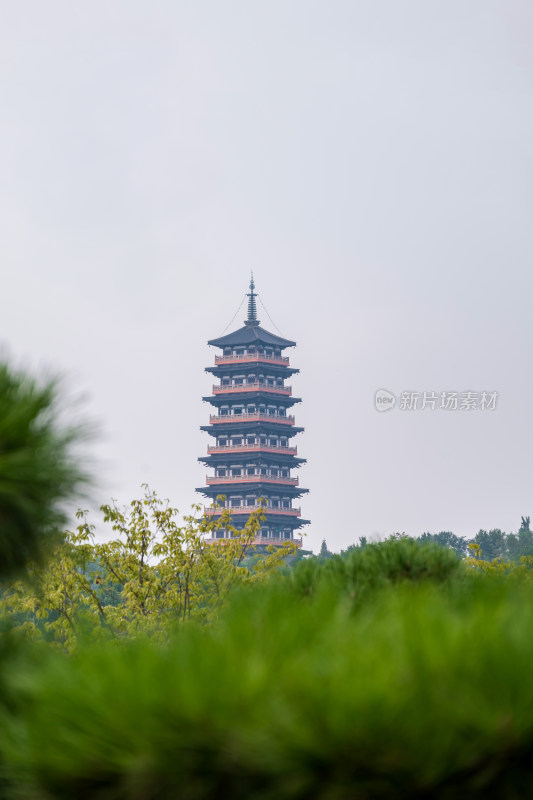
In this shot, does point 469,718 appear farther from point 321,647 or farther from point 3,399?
point 3,399

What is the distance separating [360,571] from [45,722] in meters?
1.30

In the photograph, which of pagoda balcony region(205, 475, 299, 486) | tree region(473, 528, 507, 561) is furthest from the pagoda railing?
tree region(473, 528, 507, 561)

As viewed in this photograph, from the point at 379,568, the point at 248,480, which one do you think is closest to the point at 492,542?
the point at 248,480

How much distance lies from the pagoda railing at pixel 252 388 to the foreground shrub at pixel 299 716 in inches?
2453

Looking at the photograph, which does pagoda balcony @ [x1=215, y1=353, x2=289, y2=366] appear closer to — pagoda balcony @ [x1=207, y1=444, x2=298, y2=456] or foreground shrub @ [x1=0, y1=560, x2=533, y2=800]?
pagoda balcony @ [x1=207, y1=444, x2=298, y2=456]

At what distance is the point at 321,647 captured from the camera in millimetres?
1658

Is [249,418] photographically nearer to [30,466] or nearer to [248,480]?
[248,480]

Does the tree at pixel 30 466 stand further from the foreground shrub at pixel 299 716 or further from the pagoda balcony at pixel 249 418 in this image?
the pagoda balcony at pixel 249 418

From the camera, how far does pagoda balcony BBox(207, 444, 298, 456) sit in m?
63.5

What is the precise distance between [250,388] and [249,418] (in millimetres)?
1982

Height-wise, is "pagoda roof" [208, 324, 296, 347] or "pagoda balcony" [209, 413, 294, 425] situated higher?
"pagoda roof" [208, 324, 296, 347]

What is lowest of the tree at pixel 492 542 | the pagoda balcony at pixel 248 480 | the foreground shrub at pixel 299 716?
the foreground shrub at pixel 299 716

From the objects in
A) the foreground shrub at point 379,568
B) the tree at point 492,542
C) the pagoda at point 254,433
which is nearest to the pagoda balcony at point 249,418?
the pagoda at point 254,433

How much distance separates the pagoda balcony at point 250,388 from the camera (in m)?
64.2
